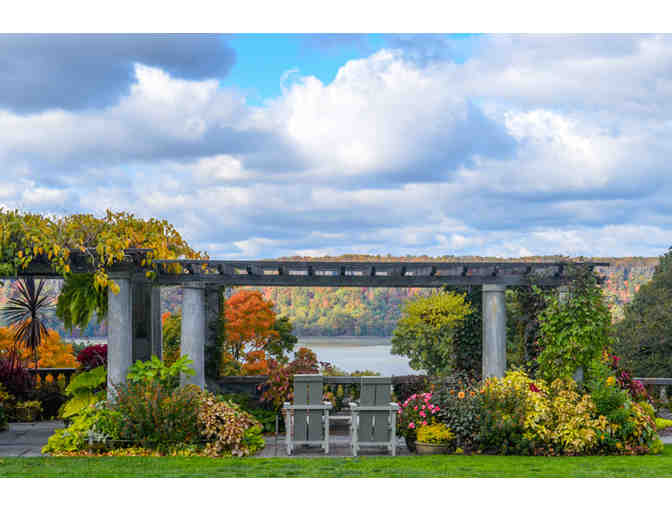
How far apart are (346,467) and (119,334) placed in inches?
153

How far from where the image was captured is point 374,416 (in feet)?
29.1

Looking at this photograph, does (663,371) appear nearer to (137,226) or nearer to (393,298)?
(393,298)

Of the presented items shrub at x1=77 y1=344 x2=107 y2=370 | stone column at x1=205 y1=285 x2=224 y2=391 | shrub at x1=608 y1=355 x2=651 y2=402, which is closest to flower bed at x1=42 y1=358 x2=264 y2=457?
shrub at x1=77 y1=344 x2=107 y2=370

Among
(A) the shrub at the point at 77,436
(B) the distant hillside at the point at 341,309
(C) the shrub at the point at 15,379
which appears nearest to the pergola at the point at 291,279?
(A) the shrub at the point at 77,436

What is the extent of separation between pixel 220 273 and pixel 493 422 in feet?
14.3

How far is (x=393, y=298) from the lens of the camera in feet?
60.6

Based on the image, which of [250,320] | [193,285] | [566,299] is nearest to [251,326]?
[250,320]

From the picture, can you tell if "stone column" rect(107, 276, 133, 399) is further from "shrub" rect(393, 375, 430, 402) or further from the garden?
"shrub" rect(393, 375, 430, 402)

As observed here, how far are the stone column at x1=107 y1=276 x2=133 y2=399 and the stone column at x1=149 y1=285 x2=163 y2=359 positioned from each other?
1081mm

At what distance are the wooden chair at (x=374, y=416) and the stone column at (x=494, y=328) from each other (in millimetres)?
1864

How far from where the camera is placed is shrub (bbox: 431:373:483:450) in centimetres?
872

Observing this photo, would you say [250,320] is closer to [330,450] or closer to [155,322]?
[155,322]
